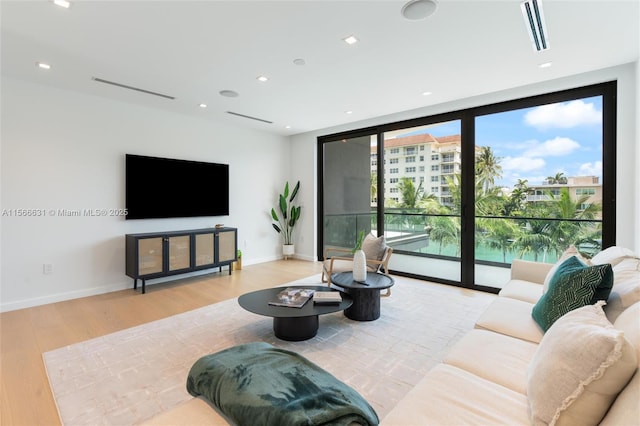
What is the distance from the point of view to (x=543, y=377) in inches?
42.4

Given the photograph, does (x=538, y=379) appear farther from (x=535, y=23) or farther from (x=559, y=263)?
(x=535, y=23)

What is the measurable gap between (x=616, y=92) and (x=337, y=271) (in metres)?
3.73

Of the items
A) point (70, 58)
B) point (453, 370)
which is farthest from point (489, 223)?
point (70, 58)

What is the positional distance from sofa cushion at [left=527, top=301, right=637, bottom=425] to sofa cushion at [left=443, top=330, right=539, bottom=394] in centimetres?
27

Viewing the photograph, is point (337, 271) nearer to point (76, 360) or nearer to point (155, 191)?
point (76, 360)

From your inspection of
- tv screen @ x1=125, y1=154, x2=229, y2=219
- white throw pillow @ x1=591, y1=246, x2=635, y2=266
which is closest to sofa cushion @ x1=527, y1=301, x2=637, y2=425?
white throw pillow @ x1=591, y1=246, x2=635, y2=266

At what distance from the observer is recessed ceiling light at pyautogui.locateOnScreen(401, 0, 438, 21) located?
2.24 metres

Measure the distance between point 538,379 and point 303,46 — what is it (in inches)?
114

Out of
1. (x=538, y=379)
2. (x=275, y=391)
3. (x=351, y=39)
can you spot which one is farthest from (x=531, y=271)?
(x=275, y=391)

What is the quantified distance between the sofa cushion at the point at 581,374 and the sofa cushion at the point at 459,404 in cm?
11

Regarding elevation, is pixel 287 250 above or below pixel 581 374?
below

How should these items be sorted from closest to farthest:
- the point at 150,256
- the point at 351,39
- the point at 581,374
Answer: the point at 581,374
the point at 351,39
the point at 150,256

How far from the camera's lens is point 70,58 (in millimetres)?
3041

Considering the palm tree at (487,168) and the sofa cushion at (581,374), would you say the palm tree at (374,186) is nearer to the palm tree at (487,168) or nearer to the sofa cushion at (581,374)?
the palm tree at (487,168)
